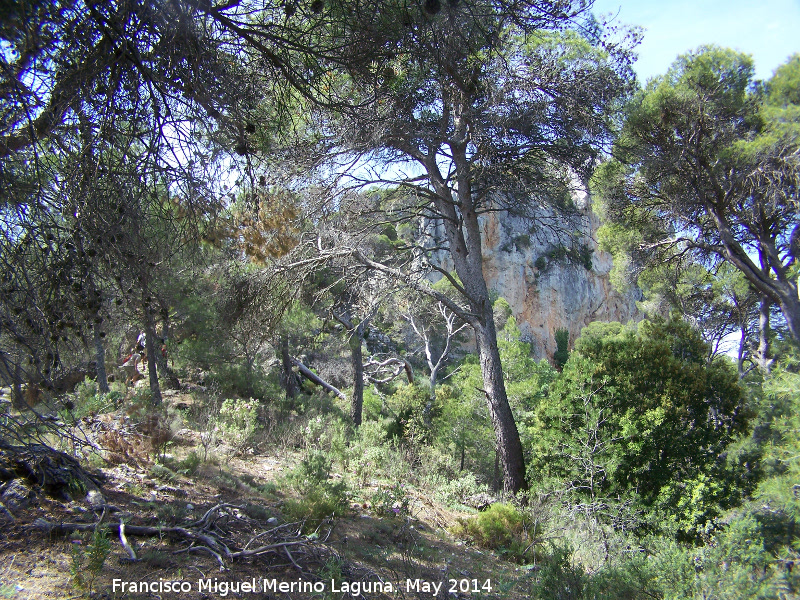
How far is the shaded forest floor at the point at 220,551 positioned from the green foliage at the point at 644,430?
1.84 m

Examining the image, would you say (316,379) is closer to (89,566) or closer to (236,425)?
(236,425)

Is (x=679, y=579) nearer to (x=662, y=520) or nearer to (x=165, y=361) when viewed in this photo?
(x=662, y=520)

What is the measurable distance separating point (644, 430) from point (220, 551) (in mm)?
5114

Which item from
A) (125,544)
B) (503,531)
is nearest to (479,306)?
(503,531)

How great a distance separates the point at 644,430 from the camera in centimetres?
599

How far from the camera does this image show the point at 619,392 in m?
6.42

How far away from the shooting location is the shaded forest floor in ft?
8.93

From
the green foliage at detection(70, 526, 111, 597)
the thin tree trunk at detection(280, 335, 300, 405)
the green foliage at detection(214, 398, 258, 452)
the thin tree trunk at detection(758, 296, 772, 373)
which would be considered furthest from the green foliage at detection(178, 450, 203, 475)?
the thin tree trunk at detection(758, 296, 772, 373)

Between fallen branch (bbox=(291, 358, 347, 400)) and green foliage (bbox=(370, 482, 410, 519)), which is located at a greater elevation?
fallen branch (bbox=(291, 358, 347, 400))

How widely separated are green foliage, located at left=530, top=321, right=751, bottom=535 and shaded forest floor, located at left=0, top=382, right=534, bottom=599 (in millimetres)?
1843

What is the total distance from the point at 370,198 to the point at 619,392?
4.65m

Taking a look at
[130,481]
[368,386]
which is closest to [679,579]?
[130,481]

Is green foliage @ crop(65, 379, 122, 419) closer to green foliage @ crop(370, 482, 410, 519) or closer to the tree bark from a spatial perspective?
green foliage @ crop(370, 482, 410, 519)

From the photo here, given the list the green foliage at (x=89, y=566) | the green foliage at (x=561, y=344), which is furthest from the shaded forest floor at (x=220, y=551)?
the green foliage at (x=561, y=344)
